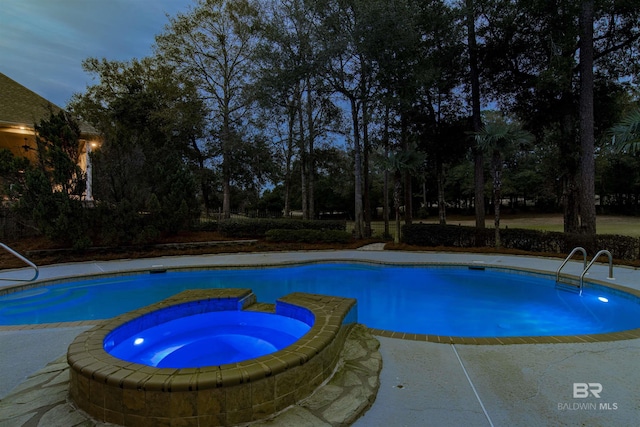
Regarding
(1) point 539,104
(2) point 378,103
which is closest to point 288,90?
(2) point 378,103

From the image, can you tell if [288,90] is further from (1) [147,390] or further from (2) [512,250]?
(1) [147,390]

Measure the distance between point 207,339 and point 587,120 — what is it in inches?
464

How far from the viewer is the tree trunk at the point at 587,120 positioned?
9258 mm

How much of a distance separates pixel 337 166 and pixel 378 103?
6384 mm

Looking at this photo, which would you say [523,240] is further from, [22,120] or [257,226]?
[22,120]

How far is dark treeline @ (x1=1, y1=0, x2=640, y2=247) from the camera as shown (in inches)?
392

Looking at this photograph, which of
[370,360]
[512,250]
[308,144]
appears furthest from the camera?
[308,144]

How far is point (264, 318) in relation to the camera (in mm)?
4066

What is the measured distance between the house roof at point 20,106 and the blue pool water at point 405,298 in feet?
30.3

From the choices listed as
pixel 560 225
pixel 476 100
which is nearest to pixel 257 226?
pixel 476 100

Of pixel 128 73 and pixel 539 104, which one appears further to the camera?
pixel 128 73

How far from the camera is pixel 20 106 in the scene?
13219 millimetres

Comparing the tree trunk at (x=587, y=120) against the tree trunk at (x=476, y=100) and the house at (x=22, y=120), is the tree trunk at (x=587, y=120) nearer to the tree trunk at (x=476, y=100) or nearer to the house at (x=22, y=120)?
the tree trunk at (x=476, y=100)

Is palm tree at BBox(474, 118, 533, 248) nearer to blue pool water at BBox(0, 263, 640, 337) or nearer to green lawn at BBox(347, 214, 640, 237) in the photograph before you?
blue pool water at BBox(0, 263, 640, 337)
